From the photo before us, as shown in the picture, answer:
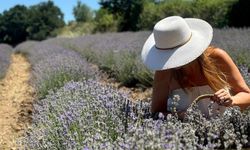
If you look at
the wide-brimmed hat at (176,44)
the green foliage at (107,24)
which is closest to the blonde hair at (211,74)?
the wide-brimmed hat at (176,44)

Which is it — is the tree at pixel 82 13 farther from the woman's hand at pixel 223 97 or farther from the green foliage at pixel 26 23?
the woman's hand at pixel 223 97

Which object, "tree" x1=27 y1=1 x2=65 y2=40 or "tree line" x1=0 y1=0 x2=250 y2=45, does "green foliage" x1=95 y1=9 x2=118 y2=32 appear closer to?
"tree line" x1=0 y1=0 x2=250 y2=45

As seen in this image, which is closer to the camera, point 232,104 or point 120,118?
point 232,104

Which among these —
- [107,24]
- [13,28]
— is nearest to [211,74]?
[107,24]

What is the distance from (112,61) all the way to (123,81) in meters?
1.54

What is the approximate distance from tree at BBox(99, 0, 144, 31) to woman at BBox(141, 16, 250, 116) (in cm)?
2965

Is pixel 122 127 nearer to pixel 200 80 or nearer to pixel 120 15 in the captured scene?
pixel 200 80

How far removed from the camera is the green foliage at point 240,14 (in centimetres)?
1953

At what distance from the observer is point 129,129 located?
7.77 feet

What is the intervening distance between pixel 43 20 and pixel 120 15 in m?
23.8

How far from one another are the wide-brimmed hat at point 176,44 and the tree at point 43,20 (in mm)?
53456

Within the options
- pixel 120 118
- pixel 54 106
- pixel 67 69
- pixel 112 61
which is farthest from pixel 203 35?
pixel 112 61

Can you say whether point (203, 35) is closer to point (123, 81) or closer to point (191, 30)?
point (191, 30)

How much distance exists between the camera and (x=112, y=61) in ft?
33.0
